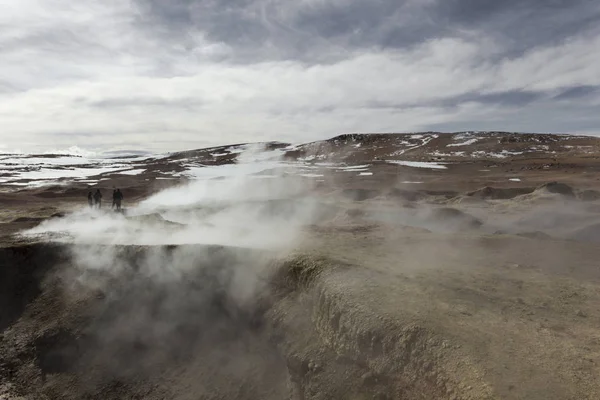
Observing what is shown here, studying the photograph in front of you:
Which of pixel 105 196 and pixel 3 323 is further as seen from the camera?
pixel 105 196

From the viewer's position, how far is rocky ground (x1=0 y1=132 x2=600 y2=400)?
5.91m

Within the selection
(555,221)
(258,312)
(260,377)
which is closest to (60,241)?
(258,312)

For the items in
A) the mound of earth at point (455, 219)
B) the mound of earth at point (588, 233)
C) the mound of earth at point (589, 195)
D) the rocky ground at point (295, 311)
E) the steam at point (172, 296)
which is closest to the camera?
the rocky ground at point (295, 311)

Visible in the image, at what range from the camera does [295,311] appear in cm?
909

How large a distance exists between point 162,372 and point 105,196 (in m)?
27.0

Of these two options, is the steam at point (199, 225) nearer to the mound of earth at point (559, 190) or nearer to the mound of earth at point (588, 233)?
the mound of earth at point (588, 233)

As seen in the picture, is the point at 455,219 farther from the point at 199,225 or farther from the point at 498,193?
the point at 199,225

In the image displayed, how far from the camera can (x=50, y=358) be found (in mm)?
10102

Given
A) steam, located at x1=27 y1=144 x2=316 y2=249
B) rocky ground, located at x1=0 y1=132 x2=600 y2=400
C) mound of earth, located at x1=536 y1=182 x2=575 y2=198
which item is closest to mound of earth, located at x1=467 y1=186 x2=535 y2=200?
mound of earth, located at x1=536 y1=182 x2=575 y2=198

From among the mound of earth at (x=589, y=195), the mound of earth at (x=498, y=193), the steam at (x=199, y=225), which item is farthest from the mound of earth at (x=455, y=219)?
the mound of earth at (x=589, y=195)

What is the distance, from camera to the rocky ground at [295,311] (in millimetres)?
5914

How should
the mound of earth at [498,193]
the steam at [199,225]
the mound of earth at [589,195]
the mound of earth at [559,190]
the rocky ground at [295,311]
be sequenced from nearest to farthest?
the rocky ground at [295,311] → the steam at [199,225] → the mound of earth at [589,195] → the mound of earth at [559,190] → the mound of earth at [498,193]

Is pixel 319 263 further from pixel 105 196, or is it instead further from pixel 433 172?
pixel 433 172

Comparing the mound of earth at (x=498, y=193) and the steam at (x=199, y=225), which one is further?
the mound of earth at (x=498, y=193)
